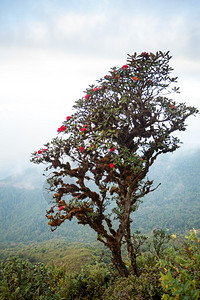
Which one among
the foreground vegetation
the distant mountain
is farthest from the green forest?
the distant mountain

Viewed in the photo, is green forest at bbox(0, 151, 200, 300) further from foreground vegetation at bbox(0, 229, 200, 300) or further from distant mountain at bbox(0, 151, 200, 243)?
distant mountain at bbox(0, 151, 200, 243)

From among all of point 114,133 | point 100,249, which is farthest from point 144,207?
point 114,133

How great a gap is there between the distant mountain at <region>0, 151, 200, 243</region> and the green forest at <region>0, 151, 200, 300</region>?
0.45 metres

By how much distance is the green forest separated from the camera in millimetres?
2965

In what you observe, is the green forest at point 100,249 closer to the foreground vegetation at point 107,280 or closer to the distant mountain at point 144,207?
the foreground vegetation at point 107,280

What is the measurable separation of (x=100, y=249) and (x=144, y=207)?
91.0m

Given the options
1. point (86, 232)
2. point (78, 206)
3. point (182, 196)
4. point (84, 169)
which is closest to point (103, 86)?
point (84, 169)

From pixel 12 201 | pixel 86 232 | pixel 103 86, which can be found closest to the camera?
pixel 103 86

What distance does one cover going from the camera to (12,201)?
158 metres

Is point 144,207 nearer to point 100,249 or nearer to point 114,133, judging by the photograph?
point 100,249

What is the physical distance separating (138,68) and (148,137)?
5.67 ft

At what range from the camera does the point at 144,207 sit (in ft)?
405

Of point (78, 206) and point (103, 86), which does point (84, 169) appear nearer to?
point (78, 206)

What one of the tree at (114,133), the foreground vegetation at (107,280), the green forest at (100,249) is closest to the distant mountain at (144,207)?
the green forest at (100,249)
